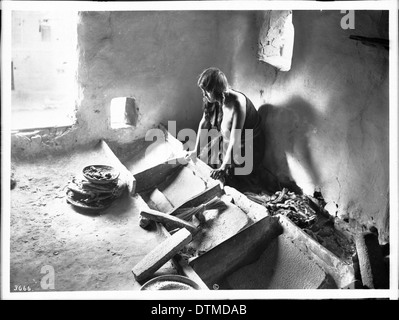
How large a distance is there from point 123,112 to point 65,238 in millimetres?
1585

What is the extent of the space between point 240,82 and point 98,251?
2210 millimetres

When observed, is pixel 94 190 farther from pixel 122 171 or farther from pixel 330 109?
pixel 330 109

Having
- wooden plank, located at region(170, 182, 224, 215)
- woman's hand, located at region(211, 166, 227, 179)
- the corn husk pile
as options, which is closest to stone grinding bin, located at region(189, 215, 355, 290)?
A: the corn husk pile

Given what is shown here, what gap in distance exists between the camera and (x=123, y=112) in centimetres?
435

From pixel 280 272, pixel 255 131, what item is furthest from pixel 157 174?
pixel 280 272

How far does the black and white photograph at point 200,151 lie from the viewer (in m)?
2.95

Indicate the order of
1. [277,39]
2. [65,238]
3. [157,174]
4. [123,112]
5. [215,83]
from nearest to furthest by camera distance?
[65,238], [215,83], [277,39], [157,174], [123,112]

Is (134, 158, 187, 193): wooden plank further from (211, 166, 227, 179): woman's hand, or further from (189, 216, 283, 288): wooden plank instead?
(189, 216, 283, 288): wooden plank

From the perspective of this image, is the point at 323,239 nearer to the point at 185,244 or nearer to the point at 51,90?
the point at 185,244

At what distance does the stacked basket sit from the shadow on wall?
60.7 inches

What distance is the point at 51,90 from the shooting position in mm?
3973

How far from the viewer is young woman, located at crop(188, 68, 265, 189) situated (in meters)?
3.72

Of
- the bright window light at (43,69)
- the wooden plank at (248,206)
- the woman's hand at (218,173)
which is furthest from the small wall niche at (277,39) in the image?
the bright window light at (43,69)

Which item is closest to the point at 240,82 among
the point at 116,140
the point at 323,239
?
the point at 116,140
